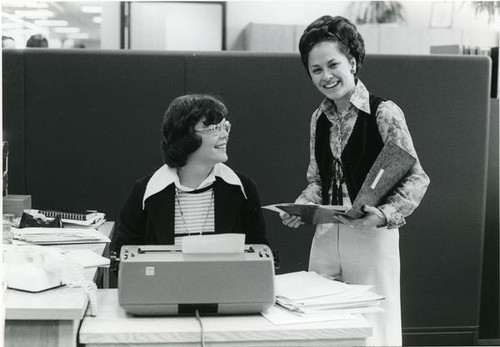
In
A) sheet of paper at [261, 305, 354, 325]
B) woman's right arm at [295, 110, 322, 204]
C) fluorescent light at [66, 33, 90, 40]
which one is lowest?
sheet of paper at [261, 305, 354, 325]

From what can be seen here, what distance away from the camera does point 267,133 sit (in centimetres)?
318

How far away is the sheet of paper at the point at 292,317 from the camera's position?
150cm

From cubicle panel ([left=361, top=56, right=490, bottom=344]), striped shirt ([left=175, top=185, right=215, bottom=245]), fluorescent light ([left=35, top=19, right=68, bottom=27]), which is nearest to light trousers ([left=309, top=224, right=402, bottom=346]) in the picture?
striped shirt ([left=175, top=185, right=215, bottom=245])

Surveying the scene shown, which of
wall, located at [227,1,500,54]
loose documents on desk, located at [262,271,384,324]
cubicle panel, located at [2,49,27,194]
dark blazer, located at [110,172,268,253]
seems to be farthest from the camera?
wall, located at [227,1,500,54]

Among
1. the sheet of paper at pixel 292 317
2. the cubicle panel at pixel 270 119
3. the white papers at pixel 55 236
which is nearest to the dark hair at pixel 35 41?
the cubicle panel at pixel 270 119

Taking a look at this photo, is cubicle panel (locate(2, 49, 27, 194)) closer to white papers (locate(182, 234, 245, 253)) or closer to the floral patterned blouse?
the floral patterned blouse

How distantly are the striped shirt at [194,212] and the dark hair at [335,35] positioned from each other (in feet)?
1.72

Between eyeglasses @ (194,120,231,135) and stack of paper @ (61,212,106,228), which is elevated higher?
eyeglasses @ (194,120,231,135)

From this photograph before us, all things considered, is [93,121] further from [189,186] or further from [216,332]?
→ [216,332]

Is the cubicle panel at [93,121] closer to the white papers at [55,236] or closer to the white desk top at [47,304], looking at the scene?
the white papers at [55,236]

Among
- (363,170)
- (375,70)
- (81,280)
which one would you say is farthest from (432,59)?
(81,280)

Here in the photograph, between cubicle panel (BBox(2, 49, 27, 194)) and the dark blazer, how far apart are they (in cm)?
115

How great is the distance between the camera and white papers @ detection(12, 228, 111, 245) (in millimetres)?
2227

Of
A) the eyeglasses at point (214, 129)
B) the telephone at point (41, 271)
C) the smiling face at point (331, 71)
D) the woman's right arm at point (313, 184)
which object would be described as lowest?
the telephone at point (41, 271)
